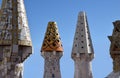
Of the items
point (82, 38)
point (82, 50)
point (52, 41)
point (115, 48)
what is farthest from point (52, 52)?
point (115, 48)

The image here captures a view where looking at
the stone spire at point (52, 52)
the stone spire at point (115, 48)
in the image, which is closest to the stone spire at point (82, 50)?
the stone spire at point (52, 52)

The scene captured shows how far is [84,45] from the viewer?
89.4 ft

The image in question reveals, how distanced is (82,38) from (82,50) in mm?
1027

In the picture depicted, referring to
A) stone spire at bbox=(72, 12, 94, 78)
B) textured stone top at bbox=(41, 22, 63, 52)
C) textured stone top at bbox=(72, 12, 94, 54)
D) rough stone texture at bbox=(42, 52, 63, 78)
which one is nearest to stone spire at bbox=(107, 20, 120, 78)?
rough stone texture at bbox=(42, 52, 63, 78)

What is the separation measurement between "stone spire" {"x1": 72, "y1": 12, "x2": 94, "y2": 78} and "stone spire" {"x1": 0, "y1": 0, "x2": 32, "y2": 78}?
11.6m

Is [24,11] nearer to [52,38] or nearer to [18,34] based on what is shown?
[18,34]

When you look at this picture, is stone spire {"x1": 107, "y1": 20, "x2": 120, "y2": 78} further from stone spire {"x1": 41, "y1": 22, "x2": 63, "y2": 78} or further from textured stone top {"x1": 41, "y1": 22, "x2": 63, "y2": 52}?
textured stone top {"x1": 41, "y1": 22, "x2": 63, "y2": 52}

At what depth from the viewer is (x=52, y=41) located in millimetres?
25312

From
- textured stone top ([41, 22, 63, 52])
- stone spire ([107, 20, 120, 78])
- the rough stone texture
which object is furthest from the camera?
textured stone top ([41, 22, 63, 52])

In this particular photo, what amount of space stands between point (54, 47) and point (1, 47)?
1013cm

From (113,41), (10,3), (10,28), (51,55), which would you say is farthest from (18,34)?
(51,55)

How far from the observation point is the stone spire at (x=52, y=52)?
24328mm

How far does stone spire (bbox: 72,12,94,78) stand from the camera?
2627cm

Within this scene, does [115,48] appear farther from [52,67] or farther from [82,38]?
[82,38]
